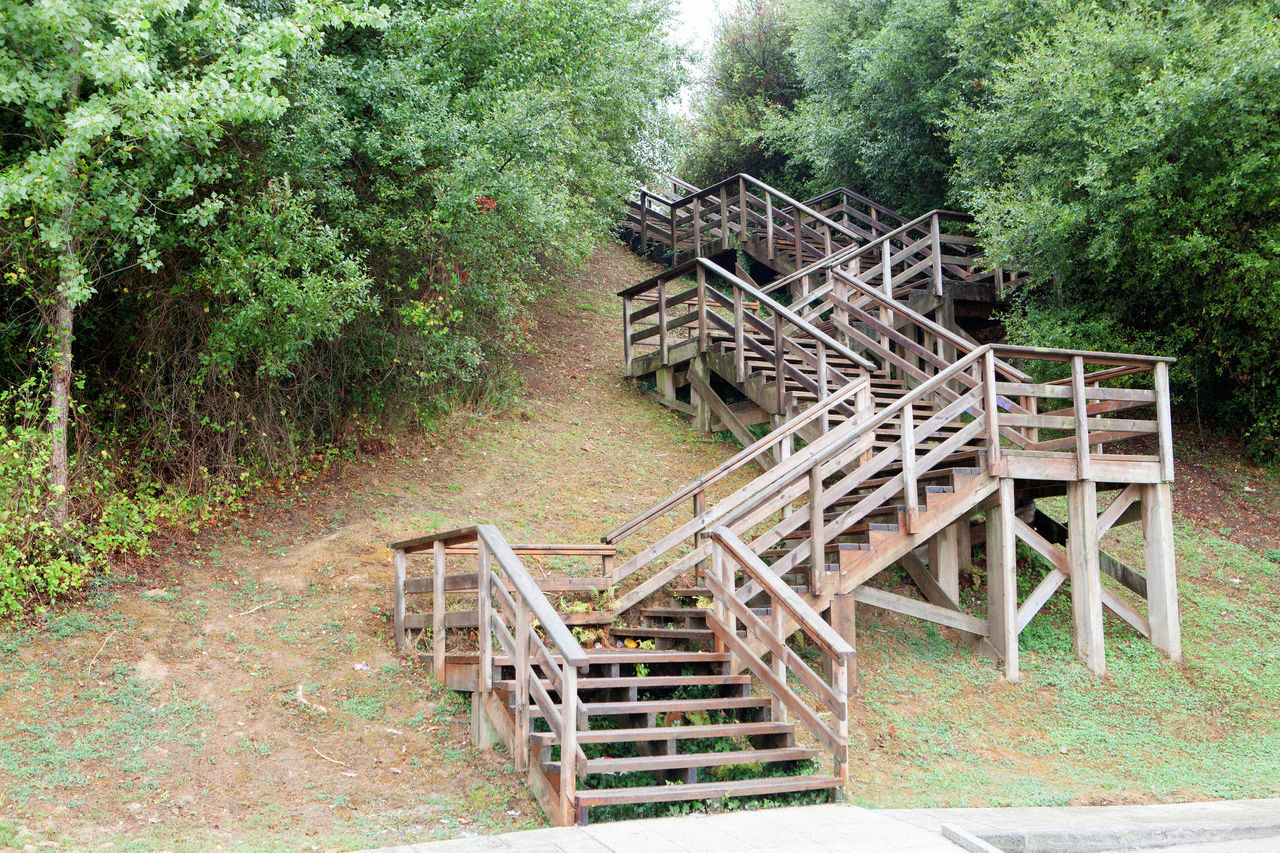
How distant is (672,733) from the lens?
6016 millimetres

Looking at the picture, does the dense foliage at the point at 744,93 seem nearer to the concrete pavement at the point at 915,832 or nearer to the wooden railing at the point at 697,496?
the wooden railing at the point at 697,496

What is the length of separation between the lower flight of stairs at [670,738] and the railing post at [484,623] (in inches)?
4.2

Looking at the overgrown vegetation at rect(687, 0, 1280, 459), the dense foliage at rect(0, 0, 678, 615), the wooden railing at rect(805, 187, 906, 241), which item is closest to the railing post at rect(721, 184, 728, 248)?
the wooden railing at rect(805, 187, 906, 241)

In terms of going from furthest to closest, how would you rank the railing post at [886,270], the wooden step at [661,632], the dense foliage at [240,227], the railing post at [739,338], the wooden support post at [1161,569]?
the railing post at [886,270], the railing post at [739,338], the wooden support post at [1161,569], the dense foliage at [240,227], the wooden step at [661,632]

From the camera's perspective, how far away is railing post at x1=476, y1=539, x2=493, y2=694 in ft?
20.7

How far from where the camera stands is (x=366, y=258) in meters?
10.4

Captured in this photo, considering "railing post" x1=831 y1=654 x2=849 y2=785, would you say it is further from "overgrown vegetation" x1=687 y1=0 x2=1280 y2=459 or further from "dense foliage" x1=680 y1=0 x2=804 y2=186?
"dense foliage" x1=680 y1=0 x2=804 y2=186

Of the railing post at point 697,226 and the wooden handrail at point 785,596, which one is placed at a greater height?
the railing post at point 697,226

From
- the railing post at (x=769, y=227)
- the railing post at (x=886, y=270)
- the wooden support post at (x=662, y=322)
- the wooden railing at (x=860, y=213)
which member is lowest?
the wooden support post at (x=662, y=322)

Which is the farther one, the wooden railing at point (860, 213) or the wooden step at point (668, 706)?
the wooden railing at point (860, 213)

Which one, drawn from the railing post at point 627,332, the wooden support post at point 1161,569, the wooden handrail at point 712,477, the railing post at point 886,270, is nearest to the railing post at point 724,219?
the railing post at point 627,332

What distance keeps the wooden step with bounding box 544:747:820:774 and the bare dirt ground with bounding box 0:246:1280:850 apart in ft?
1.61

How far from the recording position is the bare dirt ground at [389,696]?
5.68 m

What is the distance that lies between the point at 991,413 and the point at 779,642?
352 cm
